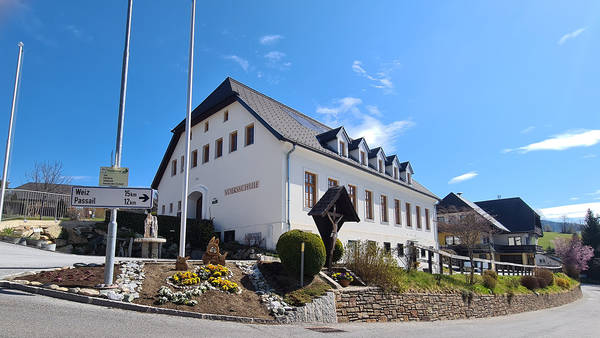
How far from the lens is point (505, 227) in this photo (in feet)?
181

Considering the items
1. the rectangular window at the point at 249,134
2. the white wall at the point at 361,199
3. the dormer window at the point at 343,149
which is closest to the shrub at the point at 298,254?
the white wall at the point at 361,199

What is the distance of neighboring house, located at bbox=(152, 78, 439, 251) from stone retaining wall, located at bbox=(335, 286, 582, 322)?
6.79 metres

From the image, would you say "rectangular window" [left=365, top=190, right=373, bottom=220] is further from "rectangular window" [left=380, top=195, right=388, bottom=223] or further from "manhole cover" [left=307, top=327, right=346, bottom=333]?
"manhole cover" [left=307, top=327, right=346, bottom=333]

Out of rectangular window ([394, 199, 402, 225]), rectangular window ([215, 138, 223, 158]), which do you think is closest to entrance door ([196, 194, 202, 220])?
rectangular window ([215, 138, 223, 158])

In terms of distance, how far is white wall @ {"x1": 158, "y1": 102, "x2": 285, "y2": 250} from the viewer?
66.0 feet

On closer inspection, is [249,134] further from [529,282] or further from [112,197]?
[529,282]

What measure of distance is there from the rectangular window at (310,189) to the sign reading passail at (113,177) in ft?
42.3

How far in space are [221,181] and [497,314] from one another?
1629 centimetres

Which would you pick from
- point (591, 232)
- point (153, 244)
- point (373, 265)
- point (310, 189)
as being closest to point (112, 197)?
point (153, 244)

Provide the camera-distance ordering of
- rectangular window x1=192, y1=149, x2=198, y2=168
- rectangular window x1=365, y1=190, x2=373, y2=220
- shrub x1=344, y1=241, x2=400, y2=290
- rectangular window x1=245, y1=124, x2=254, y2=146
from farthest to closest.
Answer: rectangular window x1=192, y1=149, x2=198, y2=168
rectangular window x1=365, y1=190, x2=373, y2=220
rectangular window x1=245, y1=124, x2=254, y2=146
shrub x1=344, y1=241, x2=400, y2=290

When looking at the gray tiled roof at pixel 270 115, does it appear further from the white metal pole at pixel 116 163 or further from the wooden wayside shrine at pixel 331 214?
the white metal pole at pixel 116 163

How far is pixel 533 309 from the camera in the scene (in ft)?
82.9

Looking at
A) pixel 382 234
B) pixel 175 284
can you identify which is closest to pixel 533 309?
pixel 382 234

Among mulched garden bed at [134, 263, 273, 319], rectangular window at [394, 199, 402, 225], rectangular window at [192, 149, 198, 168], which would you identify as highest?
rectangular window at [192, 149, 198, 168]
